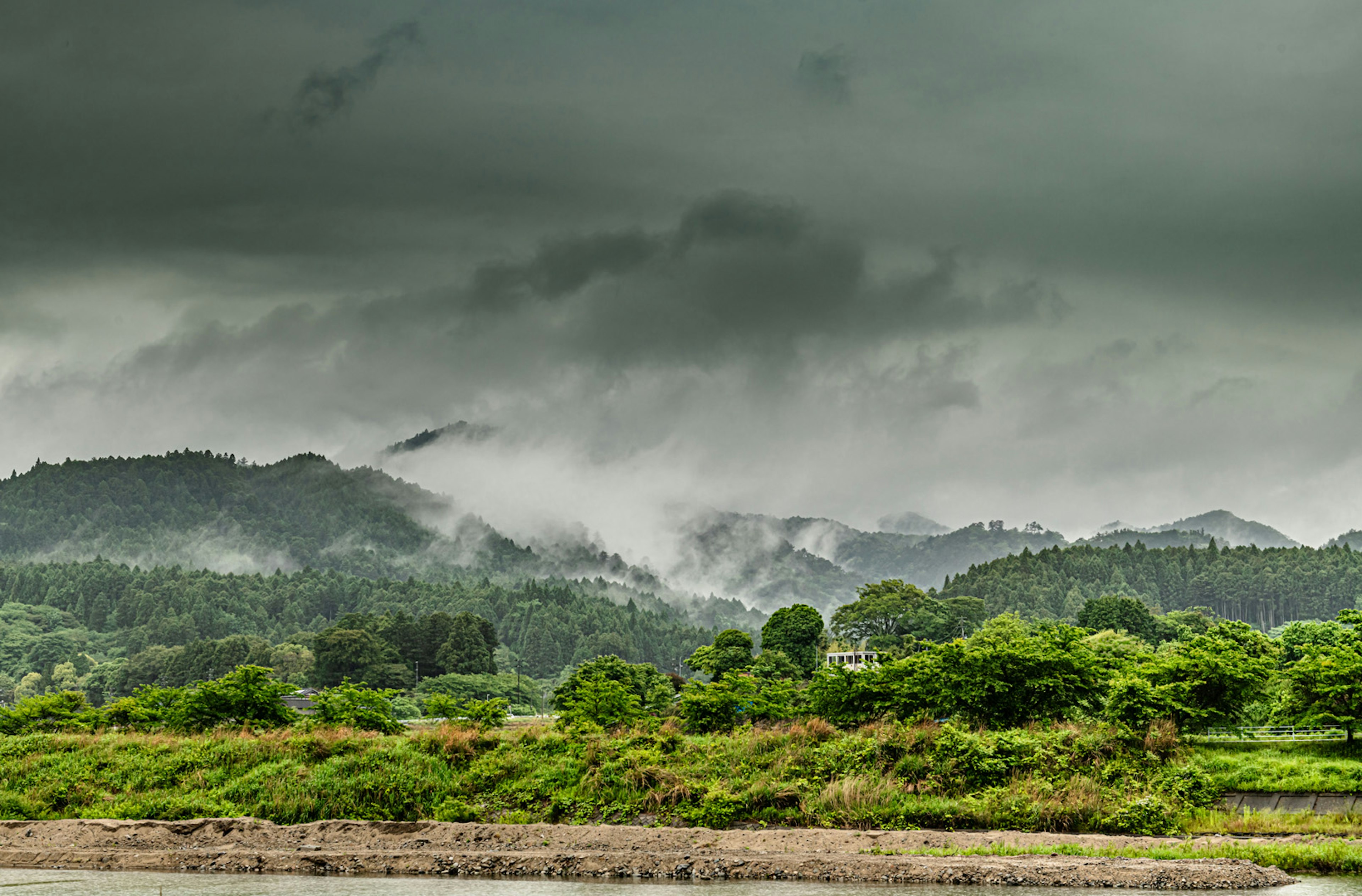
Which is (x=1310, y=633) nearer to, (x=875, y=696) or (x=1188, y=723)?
(x=1188, y=723)

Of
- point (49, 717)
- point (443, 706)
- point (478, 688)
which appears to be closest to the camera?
point (443, 706)

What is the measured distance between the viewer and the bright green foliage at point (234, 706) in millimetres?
37281

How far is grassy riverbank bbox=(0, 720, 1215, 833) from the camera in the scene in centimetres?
2611

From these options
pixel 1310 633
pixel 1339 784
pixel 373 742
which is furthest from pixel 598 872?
pixel 1310 633

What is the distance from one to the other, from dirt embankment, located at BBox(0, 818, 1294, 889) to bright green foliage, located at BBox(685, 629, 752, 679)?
54.9 m

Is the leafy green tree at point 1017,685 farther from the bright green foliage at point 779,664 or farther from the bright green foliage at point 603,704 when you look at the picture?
the bright green foliage at point 779,664

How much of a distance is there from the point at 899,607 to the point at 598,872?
12628 cm

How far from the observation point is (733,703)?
1494 inches

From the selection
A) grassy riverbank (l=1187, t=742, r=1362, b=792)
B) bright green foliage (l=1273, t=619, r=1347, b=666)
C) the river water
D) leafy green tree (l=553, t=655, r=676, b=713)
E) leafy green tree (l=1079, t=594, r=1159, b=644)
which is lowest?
the river water

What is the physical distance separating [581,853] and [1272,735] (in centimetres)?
2762

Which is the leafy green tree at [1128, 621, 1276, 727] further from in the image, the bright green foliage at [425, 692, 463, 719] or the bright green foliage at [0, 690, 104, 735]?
the bright green foliage at [0, 690, 104, 735]

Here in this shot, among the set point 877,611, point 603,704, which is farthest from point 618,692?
point 877,611

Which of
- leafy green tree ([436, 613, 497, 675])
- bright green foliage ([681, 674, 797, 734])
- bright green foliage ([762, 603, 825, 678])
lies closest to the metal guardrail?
bright green foliage ([681, 674, 797, 734])

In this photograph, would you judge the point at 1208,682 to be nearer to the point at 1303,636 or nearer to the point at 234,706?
the point at 234,706
